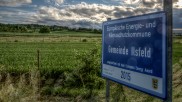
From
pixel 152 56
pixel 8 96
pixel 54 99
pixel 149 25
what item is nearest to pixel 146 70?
pixel 152 56

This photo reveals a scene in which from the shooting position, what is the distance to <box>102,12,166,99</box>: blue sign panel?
4.50 meters

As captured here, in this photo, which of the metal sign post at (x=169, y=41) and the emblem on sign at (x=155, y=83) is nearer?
the metal sign post at (x=169, y=41)

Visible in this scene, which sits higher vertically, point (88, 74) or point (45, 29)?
point (45, 29)

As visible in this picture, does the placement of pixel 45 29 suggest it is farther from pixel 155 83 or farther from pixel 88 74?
pixel 155 83

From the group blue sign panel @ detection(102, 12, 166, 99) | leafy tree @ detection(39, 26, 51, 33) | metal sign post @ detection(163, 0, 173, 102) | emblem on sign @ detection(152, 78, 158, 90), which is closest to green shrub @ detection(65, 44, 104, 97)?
blue sign panel @ detection(102, 12, 166, 99)

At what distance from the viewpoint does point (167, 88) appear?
14.4 feet

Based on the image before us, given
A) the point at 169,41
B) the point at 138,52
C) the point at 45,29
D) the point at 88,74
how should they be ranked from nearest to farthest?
the point at 169,41 < the point at 138,52 < the point at 88,74 < the point at 45,29

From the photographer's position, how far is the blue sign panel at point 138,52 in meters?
4.50

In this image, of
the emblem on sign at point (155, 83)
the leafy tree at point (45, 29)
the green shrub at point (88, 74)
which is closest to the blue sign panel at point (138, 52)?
the emblem on sign at point (155, 83)

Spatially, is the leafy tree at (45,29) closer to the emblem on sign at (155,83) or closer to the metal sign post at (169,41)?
the emblem on sign at (155,83)

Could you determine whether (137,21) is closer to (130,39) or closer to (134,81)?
(130,39)

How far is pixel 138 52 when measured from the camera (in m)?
5.13

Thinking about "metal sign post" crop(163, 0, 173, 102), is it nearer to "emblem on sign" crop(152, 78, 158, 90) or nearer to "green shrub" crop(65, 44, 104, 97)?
"emblem on sign" crop(152, 78, 158, 90)

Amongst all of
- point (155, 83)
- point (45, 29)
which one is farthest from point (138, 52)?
point (45, 29)
